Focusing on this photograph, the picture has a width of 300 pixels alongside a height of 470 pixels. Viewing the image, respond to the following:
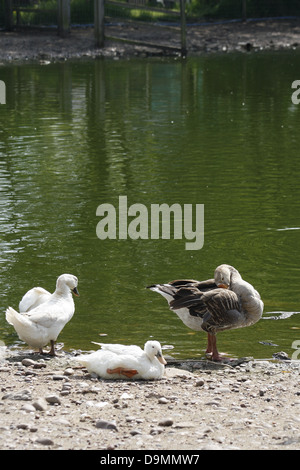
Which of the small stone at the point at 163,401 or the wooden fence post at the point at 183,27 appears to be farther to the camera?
the wooden fence post at the point at 183,27

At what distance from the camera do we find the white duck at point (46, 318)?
9.16 metres

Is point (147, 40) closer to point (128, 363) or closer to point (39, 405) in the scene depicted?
point (128, 363)

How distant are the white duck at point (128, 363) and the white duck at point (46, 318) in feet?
2.21

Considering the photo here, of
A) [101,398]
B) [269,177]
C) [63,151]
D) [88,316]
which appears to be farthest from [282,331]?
[63,151]

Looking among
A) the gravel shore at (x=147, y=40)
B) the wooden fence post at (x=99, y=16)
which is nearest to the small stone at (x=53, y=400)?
the gravel shore at (x=147, y=40)

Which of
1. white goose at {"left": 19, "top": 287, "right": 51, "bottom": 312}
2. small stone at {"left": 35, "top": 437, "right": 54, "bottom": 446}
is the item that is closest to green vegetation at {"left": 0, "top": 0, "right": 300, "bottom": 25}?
white goose at {"left": 19, "top": 287, "right": 51, "bottom": 312}

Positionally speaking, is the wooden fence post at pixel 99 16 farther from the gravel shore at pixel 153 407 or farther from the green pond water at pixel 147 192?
the gravel shore at pixel 153 407

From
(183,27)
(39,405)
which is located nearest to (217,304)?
(39,405)

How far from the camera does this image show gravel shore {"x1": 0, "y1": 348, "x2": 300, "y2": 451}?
678 centimetres

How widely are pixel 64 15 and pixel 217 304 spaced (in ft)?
110

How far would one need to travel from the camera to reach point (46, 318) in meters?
9.21

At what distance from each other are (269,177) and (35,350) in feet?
30.0

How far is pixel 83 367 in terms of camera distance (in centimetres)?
909

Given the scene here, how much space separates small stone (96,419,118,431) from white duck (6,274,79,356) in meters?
2.22
